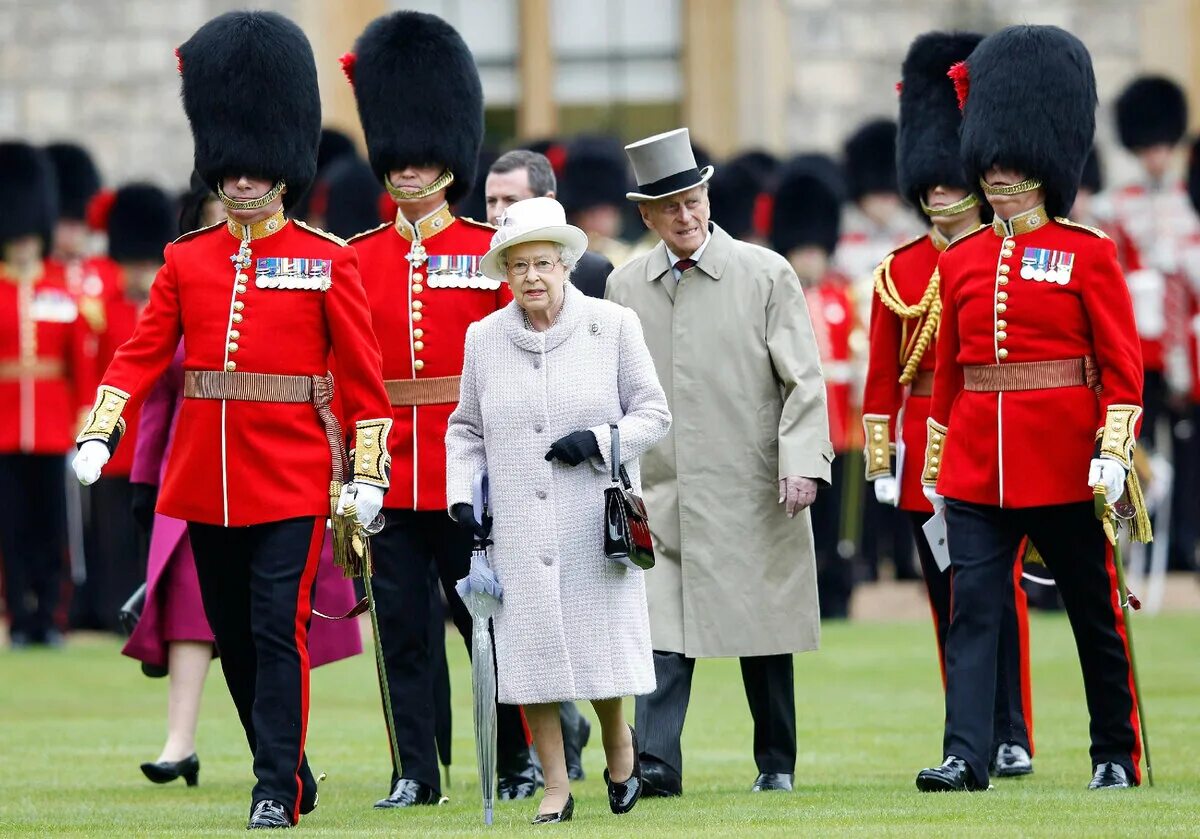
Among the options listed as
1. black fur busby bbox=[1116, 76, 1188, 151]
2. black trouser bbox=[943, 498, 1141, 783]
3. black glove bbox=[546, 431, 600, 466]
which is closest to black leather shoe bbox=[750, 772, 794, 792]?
black trouser bbox=[943, 498, 1141, 783]

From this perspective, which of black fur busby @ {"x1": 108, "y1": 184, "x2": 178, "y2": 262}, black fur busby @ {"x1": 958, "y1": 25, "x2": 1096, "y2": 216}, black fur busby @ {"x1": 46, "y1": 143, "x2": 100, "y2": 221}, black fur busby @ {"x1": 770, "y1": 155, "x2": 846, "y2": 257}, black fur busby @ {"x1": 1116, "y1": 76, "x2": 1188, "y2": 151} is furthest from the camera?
black fur busby @ {"x1": 1116, "y1": 76, "x2": 1188, "y2": 151}

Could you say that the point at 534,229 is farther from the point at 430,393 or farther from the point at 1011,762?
the point at 1011,762

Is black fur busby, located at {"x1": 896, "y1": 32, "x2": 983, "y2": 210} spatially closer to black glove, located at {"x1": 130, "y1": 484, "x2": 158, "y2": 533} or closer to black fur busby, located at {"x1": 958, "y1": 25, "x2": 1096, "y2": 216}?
black fur busby, located at {"x1": 958, "y1": 25, "x2": 1096, "y2": 216}

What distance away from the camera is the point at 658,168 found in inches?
313

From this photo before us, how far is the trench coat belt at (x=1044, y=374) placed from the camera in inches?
295

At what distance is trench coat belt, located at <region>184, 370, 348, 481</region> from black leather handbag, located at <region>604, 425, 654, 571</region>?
2.39 feet

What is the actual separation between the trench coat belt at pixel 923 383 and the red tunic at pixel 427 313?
4.27ft

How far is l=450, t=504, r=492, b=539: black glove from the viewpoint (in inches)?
275

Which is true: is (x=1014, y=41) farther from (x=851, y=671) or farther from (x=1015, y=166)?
(x=851, y=671)

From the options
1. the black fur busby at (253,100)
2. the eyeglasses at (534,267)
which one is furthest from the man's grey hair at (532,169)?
the eyeglasses at (534,267)

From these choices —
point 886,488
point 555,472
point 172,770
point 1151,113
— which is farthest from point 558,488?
point 1151,113

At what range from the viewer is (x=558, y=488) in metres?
7.00

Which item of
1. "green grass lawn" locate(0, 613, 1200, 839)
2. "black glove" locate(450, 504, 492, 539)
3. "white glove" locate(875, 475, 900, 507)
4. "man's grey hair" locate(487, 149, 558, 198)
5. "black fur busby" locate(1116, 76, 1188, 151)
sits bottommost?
"green grass lawn" locate(0, 613, 1200, 839)

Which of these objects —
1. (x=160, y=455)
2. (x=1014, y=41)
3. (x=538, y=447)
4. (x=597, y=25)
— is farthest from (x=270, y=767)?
(x=597, y=25)
